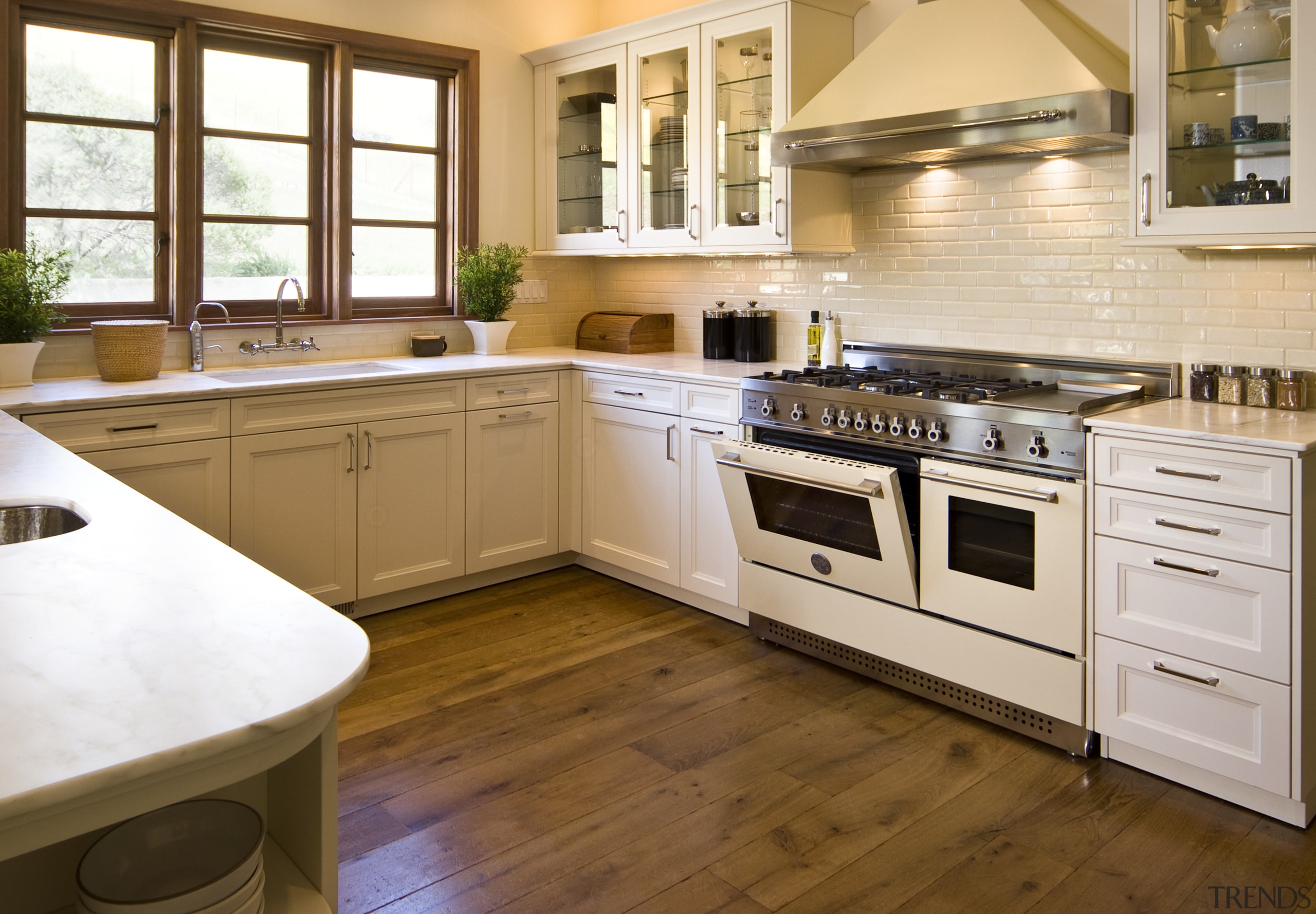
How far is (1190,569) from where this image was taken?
8.73ft

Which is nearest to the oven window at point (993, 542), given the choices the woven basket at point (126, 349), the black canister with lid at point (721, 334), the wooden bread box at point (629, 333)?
the black canister with lid at point (721, 334)

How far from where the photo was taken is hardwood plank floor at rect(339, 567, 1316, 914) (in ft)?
7.66

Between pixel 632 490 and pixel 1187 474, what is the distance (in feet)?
7.42

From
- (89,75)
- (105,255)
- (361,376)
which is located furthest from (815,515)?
(89,75)

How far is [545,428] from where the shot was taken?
458cm

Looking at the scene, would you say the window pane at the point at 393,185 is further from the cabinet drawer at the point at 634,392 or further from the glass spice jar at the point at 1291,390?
the glass spice jar at the point at 1291,390

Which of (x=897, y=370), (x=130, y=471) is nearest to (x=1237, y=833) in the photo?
(x=897, y=370)

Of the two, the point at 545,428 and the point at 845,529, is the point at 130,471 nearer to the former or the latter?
the point at 545,428

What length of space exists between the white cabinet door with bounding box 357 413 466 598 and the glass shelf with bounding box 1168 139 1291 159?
8.96 feet

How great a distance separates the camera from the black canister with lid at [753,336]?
4449 millimetres

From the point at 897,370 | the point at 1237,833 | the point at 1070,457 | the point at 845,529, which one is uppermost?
the point at 897,370

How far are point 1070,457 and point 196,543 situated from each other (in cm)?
219

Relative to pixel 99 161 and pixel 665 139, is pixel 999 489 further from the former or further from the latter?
pixel 99 161

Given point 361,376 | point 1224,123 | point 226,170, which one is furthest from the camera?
point 226,170
